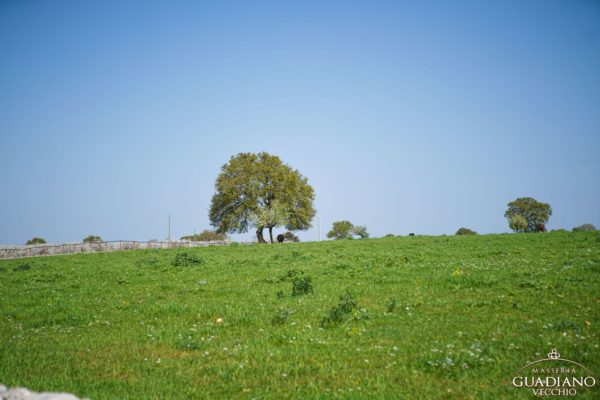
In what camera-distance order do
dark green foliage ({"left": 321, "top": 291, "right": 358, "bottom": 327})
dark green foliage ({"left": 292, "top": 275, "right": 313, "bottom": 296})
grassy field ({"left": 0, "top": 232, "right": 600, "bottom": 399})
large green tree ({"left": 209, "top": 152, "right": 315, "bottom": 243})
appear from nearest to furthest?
1. grassy field ({"left": 0, "top": 232, "right": 600, "bottom": 399})
2. dark green foliage ({"left": 321, "top": 291, "right": 358, "bottom": 327})
3. dark green foliage ({"left": 292, "top": 275, "right": 313, "bottom": 296})
4. large green tree ({"left": 209, "top": 152, "right": 315, "bottom": 243})

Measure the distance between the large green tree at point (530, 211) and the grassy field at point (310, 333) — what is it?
350ft

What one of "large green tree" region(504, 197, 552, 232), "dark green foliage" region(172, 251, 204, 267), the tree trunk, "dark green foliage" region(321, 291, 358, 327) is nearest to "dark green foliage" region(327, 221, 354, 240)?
"large green tree" region(504, 197, 552, 232)

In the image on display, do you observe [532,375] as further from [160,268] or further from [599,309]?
[160,268]

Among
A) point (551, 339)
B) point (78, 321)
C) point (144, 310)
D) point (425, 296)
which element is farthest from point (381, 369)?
point (78, 321)

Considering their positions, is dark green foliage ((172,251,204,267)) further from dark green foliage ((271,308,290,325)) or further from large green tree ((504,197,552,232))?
large green tree ((504,197,552,232))

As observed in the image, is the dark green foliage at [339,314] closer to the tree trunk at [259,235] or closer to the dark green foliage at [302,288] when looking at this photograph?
the dark green foliage at [302,288]

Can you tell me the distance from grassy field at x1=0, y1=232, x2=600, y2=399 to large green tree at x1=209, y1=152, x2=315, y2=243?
62.6 meters

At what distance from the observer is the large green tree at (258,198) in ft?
271

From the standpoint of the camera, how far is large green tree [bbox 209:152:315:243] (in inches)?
3250

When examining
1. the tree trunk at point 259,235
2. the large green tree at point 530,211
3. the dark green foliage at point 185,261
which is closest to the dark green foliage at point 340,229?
the large green tree at point 530,211

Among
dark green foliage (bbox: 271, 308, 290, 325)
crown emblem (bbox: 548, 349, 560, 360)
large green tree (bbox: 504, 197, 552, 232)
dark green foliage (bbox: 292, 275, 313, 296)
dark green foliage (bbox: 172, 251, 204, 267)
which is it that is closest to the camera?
crown emblem (bbox: 548, 349, 560, 360)

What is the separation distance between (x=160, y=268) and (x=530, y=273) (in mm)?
21654

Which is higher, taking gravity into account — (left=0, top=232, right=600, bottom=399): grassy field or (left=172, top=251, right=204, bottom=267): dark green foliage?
(left=172, top=251, right=204, bottom=267): dark green foliage

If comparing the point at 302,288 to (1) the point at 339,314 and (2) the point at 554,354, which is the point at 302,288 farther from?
A: (2) the point at 554,354
